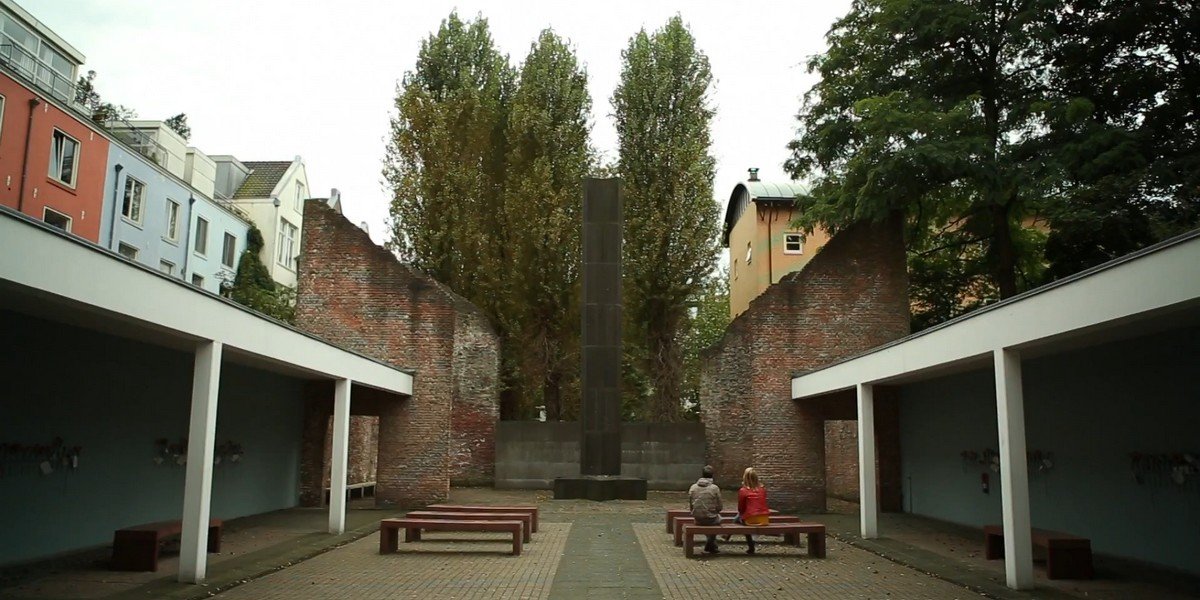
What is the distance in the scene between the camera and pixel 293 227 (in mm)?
37406

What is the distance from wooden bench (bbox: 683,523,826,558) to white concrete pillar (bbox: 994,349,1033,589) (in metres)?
2.73

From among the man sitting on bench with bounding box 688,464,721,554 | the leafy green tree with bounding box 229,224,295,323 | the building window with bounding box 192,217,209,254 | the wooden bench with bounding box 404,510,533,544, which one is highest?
the building window with bounding box 192,217,209,254

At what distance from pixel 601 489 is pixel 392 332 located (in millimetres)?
6012

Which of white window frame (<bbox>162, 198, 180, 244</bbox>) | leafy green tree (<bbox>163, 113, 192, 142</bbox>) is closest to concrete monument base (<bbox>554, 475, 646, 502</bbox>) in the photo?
white window frame (<bbox>162, 198, 180, 244</bbox>)

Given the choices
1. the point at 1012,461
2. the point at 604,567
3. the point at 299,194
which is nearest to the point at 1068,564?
the point at 1012,461

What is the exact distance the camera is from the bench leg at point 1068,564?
9883 millimetres

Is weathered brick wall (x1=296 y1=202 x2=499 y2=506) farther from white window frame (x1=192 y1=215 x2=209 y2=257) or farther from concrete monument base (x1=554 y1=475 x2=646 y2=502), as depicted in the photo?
white window frame (x1=192 y1=215 x2=209 y2=257)

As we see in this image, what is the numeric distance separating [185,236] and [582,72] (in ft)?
45.2

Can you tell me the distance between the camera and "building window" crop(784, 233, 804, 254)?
35.9 metres

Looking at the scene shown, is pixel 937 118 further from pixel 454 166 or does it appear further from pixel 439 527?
pixel 454 166

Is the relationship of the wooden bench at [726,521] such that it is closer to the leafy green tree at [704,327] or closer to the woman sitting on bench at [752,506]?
the woman sitting on bench at [752,506]

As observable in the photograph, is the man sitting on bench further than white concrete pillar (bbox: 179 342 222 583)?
Yes

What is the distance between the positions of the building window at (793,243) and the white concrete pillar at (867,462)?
72.7ft

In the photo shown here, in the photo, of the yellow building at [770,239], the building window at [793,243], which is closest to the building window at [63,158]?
the yellow building at [770,239]
